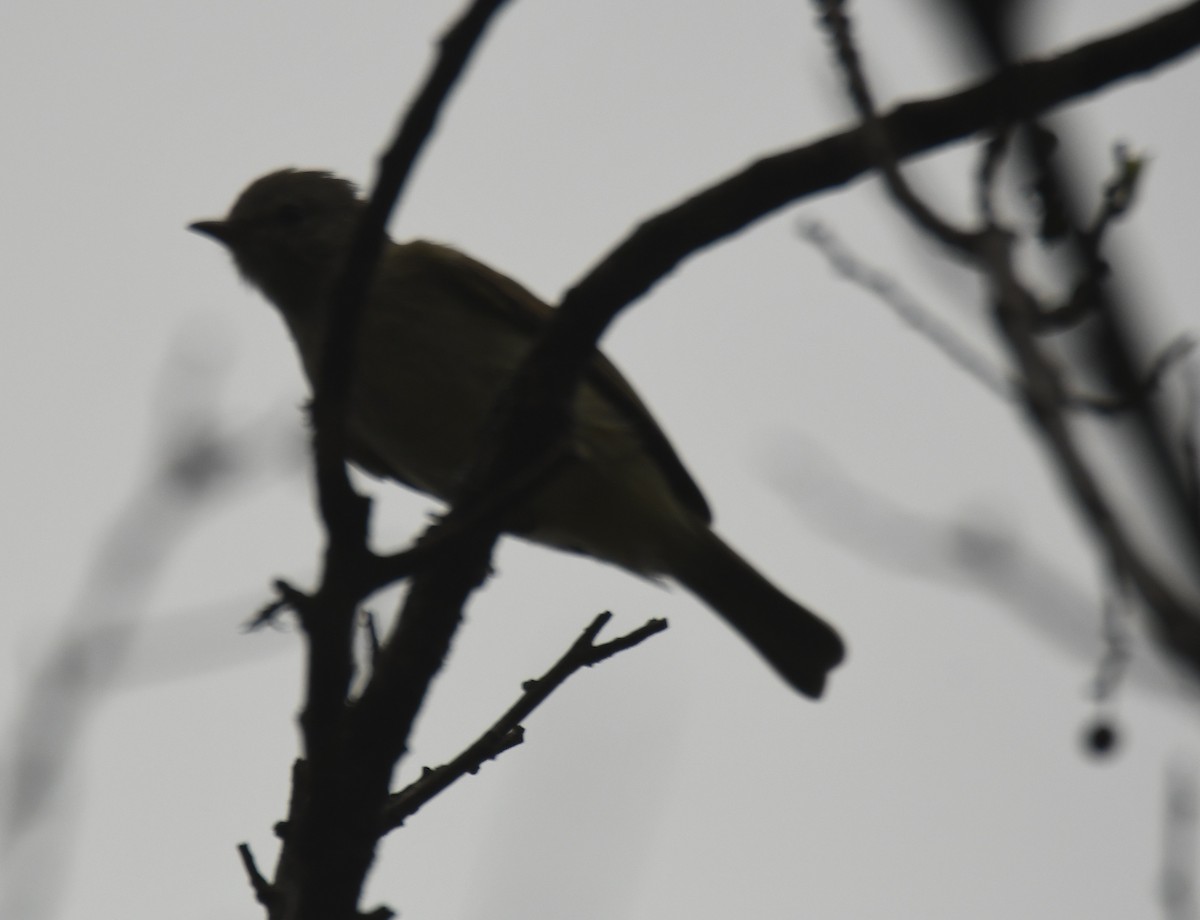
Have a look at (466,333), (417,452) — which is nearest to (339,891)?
(417,452)

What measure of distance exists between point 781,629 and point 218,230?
2.90 meters

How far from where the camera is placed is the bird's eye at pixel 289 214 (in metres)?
6.68

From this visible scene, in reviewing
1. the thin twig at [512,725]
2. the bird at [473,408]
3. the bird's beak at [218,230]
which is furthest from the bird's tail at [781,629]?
the thin twig at [512,725]

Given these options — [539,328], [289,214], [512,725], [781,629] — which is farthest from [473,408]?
[512,725]

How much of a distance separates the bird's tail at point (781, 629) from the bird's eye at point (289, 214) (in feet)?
7.42

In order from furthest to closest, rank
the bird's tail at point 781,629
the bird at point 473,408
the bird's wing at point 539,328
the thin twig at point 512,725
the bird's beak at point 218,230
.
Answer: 1. the bird's beak at point 218,230
2. the bird's tail at point 781,629
3. the bird's wing at point 539,328
4. the bird at point 473,408
5. the thin twig at point 512,725

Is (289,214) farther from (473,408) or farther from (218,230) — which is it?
(473,408)

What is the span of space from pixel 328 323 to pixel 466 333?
302 centimetres

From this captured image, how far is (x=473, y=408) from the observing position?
5742 millimetres

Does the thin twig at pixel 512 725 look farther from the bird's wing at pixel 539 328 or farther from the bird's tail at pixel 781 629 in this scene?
the bird's tail at pixel 781 629

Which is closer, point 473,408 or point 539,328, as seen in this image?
point 473,408

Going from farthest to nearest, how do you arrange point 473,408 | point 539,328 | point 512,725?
point 539,328, point 473,408, point 512,725

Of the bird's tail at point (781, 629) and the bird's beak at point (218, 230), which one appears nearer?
the bird's tail at point (781, 629)

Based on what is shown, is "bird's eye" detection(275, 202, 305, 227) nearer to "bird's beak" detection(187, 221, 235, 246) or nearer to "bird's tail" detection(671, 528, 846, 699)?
"bird's beak" detection(187, 221, 235, 246)
